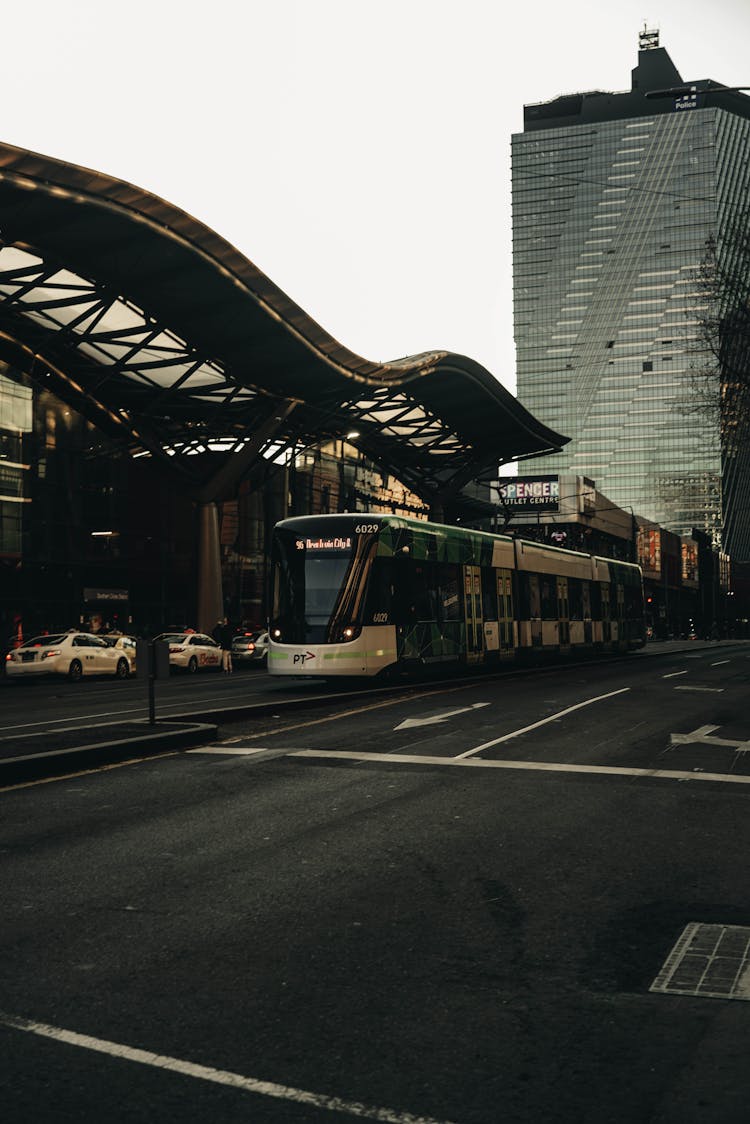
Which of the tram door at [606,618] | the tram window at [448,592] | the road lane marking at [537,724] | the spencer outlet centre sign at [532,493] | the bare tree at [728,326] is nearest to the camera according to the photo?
the road lane marking at [537,724]

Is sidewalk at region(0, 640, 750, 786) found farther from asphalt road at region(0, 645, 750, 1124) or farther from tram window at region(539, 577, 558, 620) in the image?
tram window at region(539, 577, 558, 620)

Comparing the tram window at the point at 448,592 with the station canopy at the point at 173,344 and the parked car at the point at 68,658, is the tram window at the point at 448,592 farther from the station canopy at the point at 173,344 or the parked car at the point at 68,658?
the station canopy at the point at 173,344

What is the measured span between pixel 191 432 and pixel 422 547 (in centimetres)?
2961

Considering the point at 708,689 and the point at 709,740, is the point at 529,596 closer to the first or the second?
the point at 708,689

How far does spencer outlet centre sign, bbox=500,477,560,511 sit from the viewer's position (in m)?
105

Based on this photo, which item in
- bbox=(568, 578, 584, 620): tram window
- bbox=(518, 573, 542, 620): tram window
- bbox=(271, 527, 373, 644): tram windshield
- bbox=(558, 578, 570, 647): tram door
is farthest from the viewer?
bbox=(568, 578, 584, 620): tram window

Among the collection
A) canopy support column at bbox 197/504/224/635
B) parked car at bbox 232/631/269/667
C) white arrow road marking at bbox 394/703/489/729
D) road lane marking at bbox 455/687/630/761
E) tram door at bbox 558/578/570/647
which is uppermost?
canopy support column at bbox 197/504/224/635

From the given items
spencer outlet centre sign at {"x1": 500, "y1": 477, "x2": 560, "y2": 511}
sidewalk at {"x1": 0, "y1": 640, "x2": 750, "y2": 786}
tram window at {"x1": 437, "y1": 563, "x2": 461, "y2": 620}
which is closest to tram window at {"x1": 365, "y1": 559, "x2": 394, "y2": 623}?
tram window at {"x1": 437, "y1": 563, "x2": 461, "y2": 620}

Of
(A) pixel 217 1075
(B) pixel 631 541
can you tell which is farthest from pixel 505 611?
(B) pixel 631 541

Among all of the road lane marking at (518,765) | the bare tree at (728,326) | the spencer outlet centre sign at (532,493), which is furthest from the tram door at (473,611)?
the spencer outlet centre sign at (532,493)

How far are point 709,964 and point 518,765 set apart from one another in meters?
6.54

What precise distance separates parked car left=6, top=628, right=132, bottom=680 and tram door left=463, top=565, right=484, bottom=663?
1223 cm

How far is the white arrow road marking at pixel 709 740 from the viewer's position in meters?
13.4

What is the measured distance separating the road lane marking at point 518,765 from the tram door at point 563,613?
76.3ft
